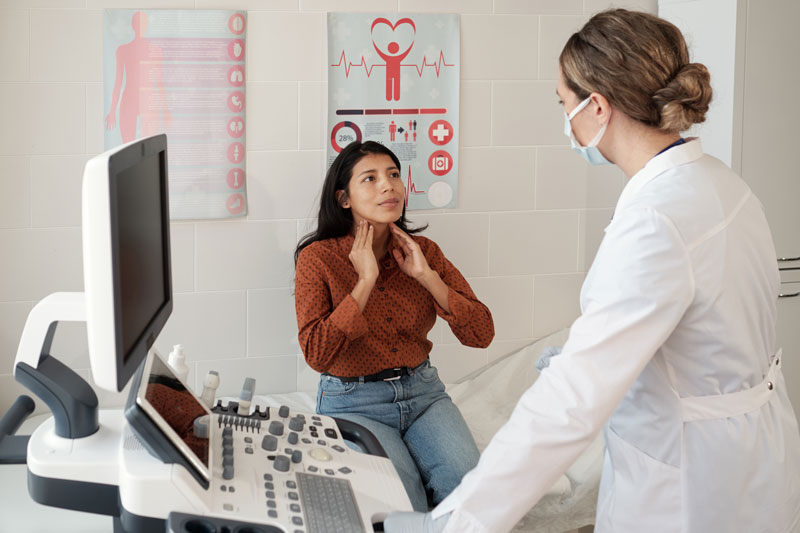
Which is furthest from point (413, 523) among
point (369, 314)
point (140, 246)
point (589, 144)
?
point (369, 314)

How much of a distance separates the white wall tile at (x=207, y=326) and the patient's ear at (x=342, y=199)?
22.2 inches

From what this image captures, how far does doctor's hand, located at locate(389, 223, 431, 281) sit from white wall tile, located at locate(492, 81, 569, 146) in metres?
0.78

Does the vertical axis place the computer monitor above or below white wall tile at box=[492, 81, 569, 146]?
below

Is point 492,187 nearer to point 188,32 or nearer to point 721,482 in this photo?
point 188,32

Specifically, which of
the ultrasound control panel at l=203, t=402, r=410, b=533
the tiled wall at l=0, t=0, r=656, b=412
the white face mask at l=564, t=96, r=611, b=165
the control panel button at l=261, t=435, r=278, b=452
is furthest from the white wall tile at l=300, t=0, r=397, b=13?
the control panel button at l=261, t=435, r=278, b=452

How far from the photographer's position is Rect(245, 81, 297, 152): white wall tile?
2.68 meters

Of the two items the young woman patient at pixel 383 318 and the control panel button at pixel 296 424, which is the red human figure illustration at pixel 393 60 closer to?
the young woman patient at pixel 383 318

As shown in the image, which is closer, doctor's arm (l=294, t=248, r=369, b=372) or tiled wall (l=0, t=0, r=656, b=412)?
doctor's arm (l=294, t=248, r=369, b=372)

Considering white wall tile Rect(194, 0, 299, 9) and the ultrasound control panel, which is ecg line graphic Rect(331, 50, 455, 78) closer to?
white wall tile Rect(194, 0, 299, 9)

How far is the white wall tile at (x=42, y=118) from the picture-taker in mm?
2494

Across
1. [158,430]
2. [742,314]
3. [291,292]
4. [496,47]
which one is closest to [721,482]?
[742,314]

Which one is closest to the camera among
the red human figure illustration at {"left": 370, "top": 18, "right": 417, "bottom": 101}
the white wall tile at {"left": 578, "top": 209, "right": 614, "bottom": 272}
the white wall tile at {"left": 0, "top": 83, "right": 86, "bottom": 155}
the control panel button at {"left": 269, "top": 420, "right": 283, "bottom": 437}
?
the control panel button at {"left": 269, "top": 420, "right": 283, "bottom": 437}

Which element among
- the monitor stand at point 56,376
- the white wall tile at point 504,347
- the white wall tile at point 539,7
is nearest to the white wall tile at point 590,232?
the white wall tile at point 504,347

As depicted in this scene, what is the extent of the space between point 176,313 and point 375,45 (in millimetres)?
1099
